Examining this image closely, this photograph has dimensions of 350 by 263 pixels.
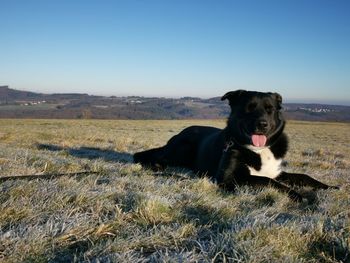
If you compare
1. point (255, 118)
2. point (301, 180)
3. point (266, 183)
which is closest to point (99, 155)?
point (255, 118)

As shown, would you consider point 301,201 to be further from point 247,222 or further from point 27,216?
point 27,216

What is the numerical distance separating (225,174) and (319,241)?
3.01 metres

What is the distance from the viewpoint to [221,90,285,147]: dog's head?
642cm

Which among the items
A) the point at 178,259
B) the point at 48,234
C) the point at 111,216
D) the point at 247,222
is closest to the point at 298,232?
the point at 247,222

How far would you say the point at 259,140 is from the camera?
6.55 metres

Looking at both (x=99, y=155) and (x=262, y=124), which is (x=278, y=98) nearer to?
(x=262, y=124)

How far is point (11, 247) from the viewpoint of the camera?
2561 millimetres

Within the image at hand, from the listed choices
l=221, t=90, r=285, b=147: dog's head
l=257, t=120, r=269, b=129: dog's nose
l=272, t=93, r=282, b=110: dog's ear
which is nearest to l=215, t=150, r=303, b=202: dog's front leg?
l=221, t=90, r=285, b=147: dog's head

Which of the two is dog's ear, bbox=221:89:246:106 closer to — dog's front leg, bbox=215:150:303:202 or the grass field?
dog's front leg, bbox=215:150:303:202

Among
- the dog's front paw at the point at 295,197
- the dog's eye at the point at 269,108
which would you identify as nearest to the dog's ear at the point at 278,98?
the dog's eye at the point at 269,108

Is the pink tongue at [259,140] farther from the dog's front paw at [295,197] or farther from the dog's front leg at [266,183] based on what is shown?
the dog's front paw at [295,197]

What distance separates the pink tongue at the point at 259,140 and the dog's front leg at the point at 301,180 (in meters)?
0.71

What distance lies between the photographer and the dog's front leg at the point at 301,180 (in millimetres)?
6416

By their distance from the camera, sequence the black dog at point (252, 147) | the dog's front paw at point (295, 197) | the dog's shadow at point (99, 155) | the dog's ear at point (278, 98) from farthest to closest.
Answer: the dog's shadow at point (99, 155), the dog's ear at point (278, 98), the black dog at point (252, 147), the dog's front paw at point (295, 197)
